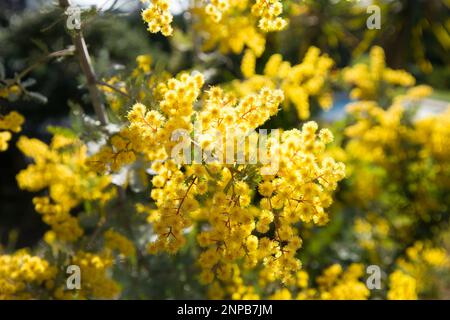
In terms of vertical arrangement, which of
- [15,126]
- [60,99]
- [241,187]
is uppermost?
[60,99]

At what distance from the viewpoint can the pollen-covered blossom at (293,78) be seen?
9.32 feet

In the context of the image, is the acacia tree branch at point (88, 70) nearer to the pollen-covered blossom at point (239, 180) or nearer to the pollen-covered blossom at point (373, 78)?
the pollen-covered blossom at point (239, 180)

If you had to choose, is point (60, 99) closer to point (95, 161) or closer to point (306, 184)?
point (95, 161)

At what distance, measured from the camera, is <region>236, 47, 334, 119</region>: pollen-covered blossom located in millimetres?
2840

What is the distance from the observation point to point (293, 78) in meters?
2.82

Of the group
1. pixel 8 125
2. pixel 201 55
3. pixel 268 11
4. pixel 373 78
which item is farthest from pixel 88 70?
pixel 373 78

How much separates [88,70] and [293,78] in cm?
118

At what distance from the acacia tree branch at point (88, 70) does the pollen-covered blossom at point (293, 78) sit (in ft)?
2.85

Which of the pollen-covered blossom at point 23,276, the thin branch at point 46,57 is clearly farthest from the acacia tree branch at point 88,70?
the pollen-covered blossom at point 23,276

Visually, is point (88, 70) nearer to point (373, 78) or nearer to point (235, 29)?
point (235, 29)

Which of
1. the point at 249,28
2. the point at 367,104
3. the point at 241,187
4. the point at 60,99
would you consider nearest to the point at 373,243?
the point at 367,104

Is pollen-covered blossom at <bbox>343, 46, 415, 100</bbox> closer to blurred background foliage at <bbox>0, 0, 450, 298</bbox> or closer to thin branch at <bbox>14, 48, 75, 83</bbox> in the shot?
blurred background foliage at <bbox>0, 0, 450, 298</bbox>
